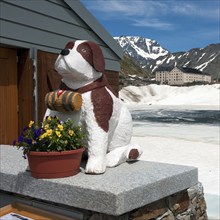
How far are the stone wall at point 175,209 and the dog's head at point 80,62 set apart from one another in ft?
3.58

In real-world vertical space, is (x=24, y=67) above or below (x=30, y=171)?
above

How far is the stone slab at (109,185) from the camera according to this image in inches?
Answer: 92.3

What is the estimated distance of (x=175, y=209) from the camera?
2943 millimetres

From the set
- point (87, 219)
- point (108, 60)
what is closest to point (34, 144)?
point (87, 219)

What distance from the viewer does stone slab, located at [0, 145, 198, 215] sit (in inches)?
92.3

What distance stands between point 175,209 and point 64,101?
1286 millimetres

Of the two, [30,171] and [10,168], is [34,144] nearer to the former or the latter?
[30,171]

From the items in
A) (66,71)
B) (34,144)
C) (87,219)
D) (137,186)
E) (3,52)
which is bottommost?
(87,219)

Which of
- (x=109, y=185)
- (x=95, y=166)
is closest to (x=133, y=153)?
(x=95, y=166)

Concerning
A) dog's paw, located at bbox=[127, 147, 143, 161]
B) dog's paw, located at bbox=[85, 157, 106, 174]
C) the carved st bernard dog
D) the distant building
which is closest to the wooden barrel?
the carved st bernard dog

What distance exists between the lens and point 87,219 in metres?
2.50

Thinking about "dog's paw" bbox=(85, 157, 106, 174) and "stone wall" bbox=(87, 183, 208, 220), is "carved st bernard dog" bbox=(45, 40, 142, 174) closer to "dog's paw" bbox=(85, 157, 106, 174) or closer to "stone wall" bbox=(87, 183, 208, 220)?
"dog's paw" bbox=(85, 157, 106, 174)

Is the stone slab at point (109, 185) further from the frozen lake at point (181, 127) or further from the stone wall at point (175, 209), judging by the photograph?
the frozen lake at point (181, 127)

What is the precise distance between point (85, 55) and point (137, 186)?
1116mm
